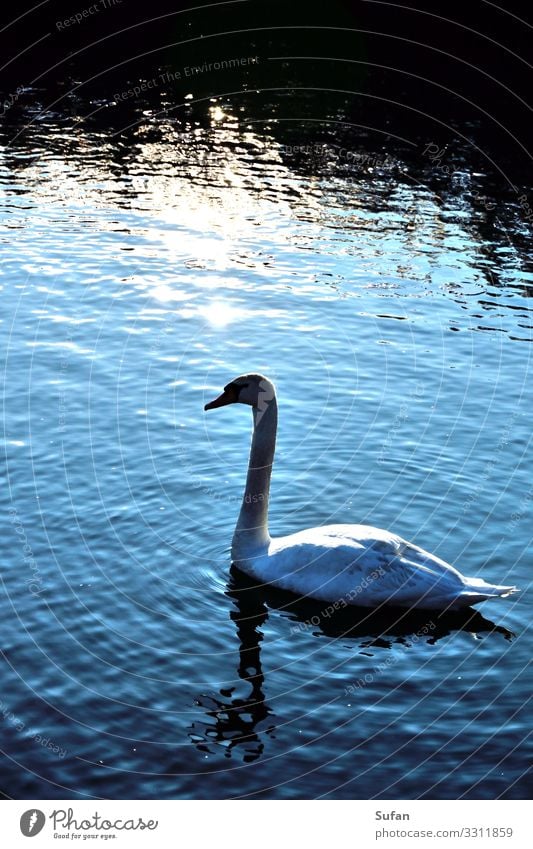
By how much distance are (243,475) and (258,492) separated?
289cm

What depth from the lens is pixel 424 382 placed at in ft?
87.4

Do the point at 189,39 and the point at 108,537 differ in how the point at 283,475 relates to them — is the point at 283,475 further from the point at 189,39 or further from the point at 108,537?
the point at 189,39

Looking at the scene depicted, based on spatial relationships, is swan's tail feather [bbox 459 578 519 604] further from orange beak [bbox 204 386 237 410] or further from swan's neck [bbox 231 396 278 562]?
orange beak [bbox 204 386 237 410]

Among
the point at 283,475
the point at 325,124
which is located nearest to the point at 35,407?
the point at 283,475

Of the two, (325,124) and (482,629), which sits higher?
(325,124)

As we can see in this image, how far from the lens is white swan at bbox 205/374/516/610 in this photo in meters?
17.2

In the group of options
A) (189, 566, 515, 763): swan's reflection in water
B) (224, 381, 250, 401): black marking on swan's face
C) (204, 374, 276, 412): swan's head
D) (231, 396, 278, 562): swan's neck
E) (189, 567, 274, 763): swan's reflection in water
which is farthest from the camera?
(224, 381, 250, 401): black marking on swan's face

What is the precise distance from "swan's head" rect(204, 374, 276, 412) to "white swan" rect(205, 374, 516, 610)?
1972 mm

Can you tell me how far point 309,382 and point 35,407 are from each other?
19.2ft

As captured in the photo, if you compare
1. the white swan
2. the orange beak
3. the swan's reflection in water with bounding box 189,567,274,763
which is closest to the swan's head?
the orange beak

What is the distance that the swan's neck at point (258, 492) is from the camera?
18484 millimetres

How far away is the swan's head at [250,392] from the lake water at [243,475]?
91.1 inches

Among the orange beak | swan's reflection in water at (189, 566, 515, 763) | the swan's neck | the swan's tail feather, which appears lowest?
swan's reflection in water at (189, 566, 515, 763)

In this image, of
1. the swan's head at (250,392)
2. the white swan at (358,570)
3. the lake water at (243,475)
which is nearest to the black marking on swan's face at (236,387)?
the swan's head at (250,392)
